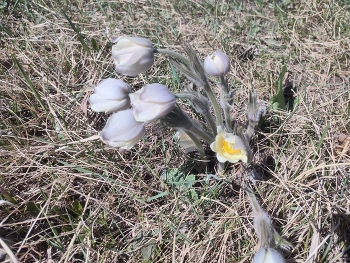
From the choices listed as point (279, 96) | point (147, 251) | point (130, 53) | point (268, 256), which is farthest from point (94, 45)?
point (268, 256)

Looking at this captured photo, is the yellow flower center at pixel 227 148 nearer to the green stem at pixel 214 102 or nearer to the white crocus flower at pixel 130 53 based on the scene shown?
the green stem at pixel 214 102

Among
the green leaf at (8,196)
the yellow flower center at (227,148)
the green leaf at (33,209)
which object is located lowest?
the green leaf at (33,209)

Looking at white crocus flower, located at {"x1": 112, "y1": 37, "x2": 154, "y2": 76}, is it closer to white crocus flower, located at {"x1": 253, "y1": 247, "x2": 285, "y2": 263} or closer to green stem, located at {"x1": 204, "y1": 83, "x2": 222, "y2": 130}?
green stem, located at {"x1": 204, "y1": 83, "x2": 222, "y2": 130}

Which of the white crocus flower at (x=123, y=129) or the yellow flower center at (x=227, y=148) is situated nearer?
the white crocus flower at (x=123, y=129)

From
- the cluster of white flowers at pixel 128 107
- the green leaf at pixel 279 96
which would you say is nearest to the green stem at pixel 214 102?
the cluster of white flowers at pixel 128 107

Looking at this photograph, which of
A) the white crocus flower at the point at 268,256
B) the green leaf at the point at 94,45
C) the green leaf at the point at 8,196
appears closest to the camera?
the white crocus flower at the point at 268,256
